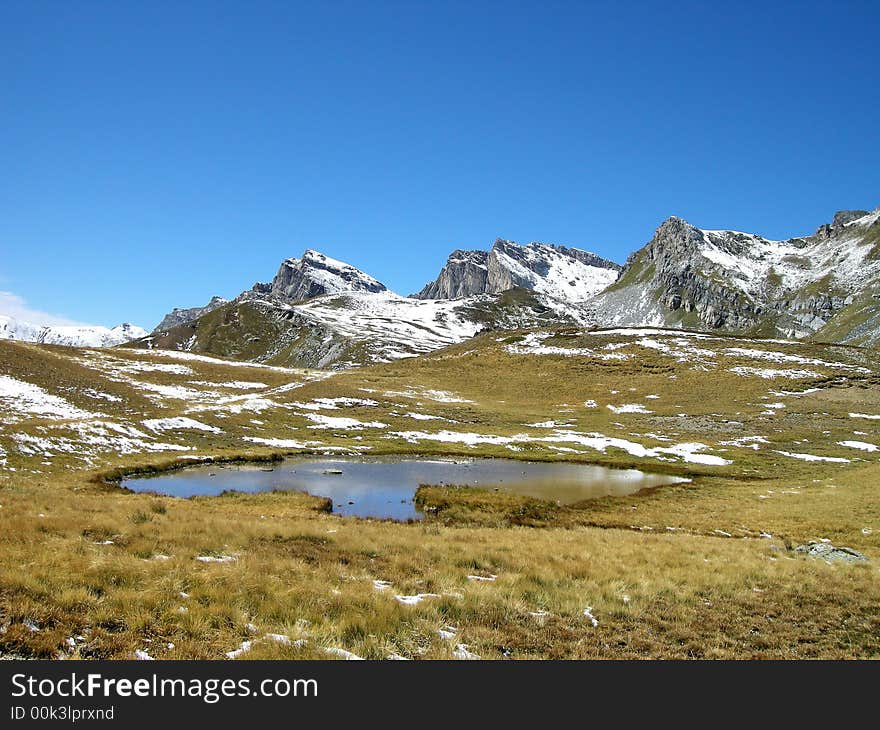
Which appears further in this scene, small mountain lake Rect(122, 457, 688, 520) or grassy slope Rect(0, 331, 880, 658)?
small mountain lake Rect(122, 457, 688, 520)

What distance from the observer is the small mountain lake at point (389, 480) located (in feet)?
113

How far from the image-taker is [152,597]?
9734mm

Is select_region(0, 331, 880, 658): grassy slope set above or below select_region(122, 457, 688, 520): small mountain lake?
above

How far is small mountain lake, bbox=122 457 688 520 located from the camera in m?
34.6

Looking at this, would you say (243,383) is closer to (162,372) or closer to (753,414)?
(162,372)

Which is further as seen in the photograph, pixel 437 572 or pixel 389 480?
pixel 389 480

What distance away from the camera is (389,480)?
41875mm

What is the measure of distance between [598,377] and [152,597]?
113 metres

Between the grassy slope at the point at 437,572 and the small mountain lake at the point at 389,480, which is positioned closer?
the grassy slope at the point at 437,572

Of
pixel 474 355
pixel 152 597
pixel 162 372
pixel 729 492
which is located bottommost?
pixel 729 492

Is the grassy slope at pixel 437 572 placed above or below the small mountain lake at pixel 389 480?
above

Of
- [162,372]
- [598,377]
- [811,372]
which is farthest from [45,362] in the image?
[811,372]

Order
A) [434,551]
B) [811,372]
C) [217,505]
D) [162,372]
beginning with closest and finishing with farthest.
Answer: [434,551] < [217,505] < [162,372] < [811,372]

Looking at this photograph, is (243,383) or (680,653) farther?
(243,383)
